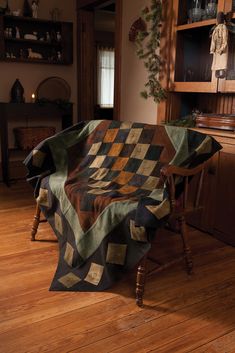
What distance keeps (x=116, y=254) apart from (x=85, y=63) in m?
3.12

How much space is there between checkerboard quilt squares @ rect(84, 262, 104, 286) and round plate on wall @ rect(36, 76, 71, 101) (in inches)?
111

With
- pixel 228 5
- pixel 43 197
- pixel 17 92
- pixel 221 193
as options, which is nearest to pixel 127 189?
pixel 43 197

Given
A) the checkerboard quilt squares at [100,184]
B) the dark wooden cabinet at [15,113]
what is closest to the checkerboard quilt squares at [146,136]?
the checkerboard quilt squares at [100,184]

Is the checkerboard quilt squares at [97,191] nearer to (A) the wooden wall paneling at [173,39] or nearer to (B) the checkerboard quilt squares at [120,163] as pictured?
(B) the checkerboard quilt squares at [120,163]

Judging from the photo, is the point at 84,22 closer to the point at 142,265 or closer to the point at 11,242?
the point at 11,242

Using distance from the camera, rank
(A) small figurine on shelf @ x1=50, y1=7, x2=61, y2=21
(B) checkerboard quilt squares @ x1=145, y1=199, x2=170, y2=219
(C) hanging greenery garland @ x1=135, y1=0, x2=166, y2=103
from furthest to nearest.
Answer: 1. (A) small figurine on shelf @ x1=50, y1=7, x2=61, y2=21
2. (C) hanging greenery garland @ x1=135, y1=0, x2=166, y2=103
3. (B) checkerboard quilt squares @ x1=145, y1=199, x2=170, y2=219

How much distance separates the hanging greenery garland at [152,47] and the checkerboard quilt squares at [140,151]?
2.98ft

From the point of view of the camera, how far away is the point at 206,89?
2.58 m

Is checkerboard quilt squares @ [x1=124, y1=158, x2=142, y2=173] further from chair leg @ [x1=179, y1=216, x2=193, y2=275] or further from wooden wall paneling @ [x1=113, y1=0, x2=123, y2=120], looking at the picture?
wooden wall paneling @ [x1=113, y1=0, x2=123, y2=120]

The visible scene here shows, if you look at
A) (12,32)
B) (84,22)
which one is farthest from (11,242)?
(84,22)

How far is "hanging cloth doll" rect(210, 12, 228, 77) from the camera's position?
236 cm

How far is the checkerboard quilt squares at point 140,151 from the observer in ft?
7.27

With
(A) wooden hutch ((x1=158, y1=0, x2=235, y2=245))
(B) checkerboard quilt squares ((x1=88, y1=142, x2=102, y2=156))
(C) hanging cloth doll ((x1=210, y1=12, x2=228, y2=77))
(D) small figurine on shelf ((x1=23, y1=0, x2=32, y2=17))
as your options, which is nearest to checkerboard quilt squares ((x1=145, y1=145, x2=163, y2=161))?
(B) checkerboard quilt squares ((x1=88, y1=142, x2=102, y2=156))

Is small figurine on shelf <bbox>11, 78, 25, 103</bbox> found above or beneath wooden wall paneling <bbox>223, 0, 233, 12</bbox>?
beneath
